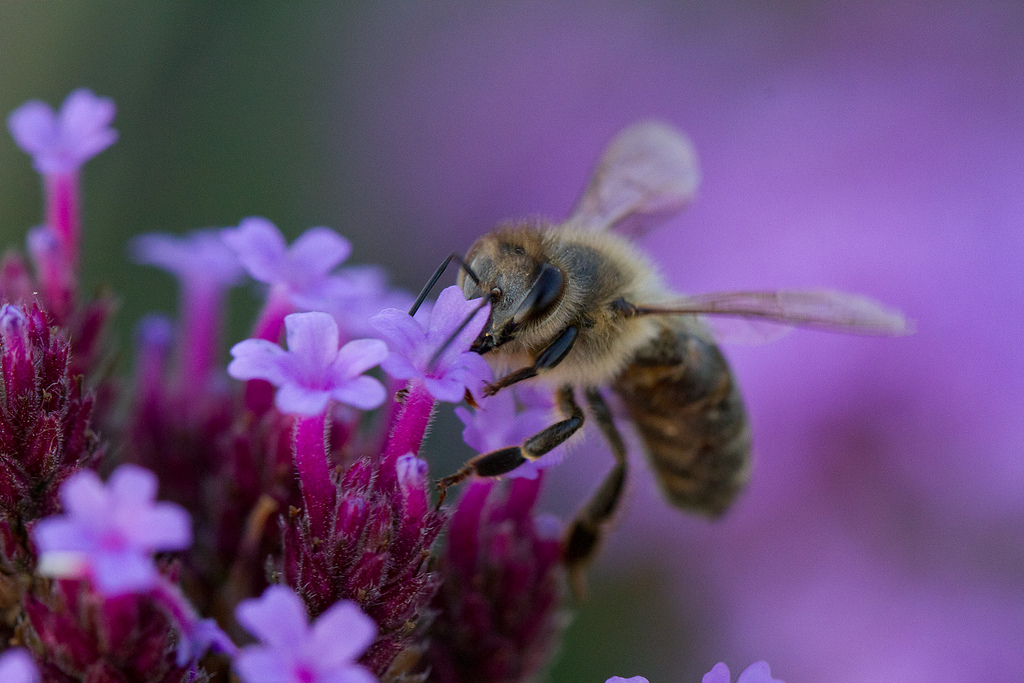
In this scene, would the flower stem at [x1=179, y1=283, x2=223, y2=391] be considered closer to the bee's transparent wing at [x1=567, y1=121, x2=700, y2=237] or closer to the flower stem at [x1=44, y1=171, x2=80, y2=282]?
the flower stem at [x1=44, y1=171, x2=80, y2=282]

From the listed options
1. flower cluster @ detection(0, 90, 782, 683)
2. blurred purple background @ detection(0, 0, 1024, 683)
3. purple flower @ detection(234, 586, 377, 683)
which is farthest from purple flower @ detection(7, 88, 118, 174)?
blurred purple background @ detection(0, 0, 1024, 683)

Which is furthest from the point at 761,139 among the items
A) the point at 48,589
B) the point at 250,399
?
the point at 48,589

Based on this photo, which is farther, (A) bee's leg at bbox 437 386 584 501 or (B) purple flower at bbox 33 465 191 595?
(A) bee's leg at bbox 437 386 584 501

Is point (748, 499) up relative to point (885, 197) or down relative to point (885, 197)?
down

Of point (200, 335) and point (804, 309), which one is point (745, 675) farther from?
point (200, 335)

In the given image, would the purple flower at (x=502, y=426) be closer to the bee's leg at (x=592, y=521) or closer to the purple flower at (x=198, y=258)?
→ the bee's leg at (x=592, y=521)

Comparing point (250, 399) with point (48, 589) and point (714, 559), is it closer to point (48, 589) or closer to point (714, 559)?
point (48, 589)
